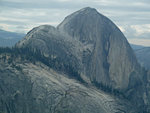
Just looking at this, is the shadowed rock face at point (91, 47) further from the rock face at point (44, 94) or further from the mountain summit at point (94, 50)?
the rock face at point (44, 94)

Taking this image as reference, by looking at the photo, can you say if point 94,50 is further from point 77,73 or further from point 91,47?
point 77,73

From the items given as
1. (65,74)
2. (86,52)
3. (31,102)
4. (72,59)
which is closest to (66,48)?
(72,59)

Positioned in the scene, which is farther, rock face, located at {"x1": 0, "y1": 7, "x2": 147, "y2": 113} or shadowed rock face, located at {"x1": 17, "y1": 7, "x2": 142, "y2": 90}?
shadowed rock face, located at {"x1": 17, "y1": 7, "x2": 142, "y2": 90}

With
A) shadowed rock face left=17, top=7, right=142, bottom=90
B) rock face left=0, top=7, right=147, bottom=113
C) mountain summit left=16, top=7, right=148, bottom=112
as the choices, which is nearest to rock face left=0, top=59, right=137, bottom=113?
rock face left=0, top=7, right=147, bottom=113

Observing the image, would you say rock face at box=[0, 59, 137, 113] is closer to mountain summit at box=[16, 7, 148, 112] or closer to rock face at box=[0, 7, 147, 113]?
rock face at box=[0, 7, 147, 113]

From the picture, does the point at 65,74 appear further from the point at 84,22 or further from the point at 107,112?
the point at 84,22

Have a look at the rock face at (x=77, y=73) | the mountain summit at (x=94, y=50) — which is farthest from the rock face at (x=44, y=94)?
the mountain summit at (x=94, y=50)

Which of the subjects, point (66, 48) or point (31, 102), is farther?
point (66, 48)

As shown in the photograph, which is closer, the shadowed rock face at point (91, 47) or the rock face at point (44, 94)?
the rock face at point (44, 94)
